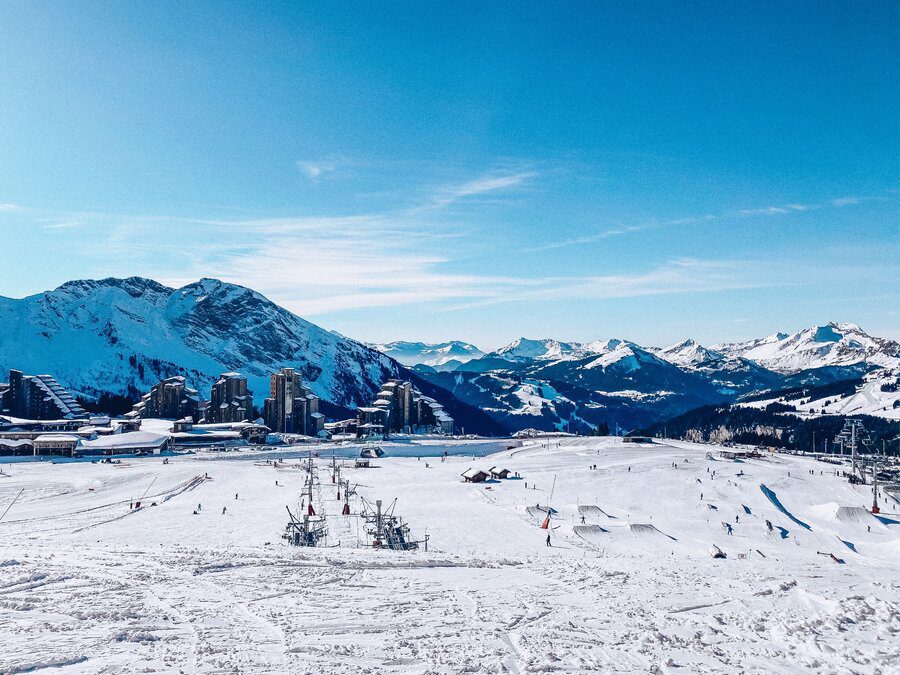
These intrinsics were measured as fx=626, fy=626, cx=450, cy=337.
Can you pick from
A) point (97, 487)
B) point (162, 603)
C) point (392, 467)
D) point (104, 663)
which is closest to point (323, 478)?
point (392, 467)

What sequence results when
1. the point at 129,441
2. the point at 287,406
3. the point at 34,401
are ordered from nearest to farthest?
the point at 129,441
the point at 34,401
the point at 287,406

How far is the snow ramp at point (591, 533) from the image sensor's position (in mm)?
46906

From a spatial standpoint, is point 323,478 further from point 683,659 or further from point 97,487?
point 683,659

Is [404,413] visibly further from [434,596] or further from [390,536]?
[434,596]

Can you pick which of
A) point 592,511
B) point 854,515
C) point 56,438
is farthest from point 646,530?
point 56,438

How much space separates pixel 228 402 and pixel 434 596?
147m

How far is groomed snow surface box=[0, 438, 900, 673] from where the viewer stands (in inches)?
714

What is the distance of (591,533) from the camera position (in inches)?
1917

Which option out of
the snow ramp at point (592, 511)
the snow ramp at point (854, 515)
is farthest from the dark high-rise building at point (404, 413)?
the snow ramp at point (854, 515)

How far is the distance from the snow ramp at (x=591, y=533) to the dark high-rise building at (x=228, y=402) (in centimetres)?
12467

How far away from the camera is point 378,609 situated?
72.7ft

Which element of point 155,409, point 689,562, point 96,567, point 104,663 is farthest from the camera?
point 155,409

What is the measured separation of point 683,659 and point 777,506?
6181 cm

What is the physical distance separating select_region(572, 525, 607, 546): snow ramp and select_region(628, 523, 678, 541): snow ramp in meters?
3.34
